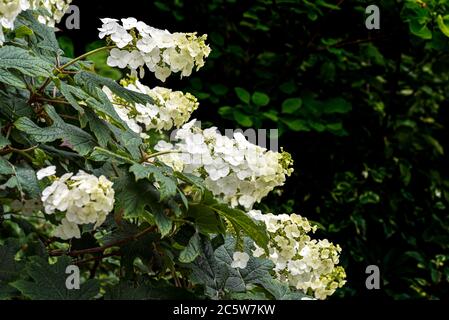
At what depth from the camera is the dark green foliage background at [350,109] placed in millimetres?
3516

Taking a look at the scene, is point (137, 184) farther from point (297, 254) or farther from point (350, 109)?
point (350, 109)

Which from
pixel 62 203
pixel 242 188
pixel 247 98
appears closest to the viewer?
pixel 62 203

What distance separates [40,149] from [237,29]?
223 cm

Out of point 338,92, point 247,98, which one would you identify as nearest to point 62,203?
point 247,98

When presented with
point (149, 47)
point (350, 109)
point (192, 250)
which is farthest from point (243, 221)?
point (350, 109)

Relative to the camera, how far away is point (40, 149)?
1.61m

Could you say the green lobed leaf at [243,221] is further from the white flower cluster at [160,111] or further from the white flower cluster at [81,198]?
the white flower cluster at [160,111]

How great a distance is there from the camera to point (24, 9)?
153cm

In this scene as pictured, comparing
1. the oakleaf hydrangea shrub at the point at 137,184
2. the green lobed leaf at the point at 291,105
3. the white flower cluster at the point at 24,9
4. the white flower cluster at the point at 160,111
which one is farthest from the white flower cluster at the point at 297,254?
the green lobed leaf at the point at 291,105

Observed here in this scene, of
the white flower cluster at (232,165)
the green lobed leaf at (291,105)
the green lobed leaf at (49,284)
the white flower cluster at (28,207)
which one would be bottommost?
the green lobed leaf at (49,284)

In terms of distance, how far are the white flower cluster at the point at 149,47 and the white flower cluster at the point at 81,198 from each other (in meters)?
0.40

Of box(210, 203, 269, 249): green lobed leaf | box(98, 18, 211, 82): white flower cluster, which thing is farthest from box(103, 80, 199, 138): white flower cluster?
box(210, 203, 269, 249): green lobed leaf

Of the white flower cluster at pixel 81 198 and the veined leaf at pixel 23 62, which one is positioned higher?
the veined leaf at pixel 23 62

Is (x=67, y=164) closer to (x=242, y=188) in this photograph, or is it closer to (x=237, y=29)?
(x=242, y=188)
